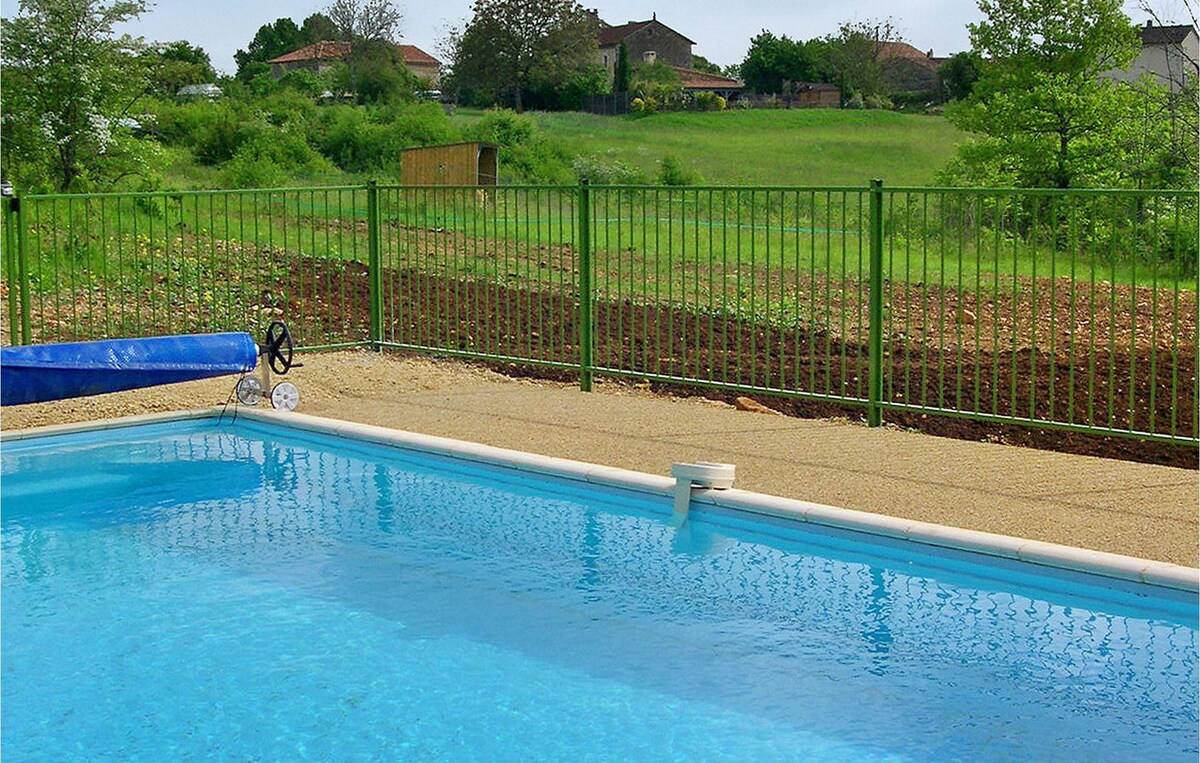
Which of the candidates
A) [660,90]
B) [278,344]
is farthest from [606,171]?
[660,90]

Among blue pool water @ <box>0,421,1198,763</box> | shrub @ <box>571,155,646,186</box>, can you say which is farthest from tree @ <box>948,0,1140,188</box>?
blue pool water @ <box>0,421,1198,763</box>

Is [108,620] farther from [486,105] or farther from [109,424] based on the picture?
[486,105]

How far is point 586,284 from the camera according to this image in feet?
38.8

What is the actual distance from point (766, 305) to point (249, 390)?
4.13 metres

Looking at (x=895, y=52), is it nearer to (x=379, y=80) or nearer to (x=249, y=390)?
(x=379, y=80)

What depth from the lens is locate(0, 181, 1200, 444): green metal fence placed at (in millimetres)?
9953

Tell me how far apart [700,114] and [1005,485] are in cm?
6276

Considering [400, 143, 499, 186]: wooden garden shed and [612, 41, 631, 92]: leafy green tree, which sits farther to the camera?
[612, 41, 631, 92]: leafy green tree

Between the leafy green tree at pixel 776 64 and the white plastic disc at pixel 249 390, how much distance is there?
273 ft

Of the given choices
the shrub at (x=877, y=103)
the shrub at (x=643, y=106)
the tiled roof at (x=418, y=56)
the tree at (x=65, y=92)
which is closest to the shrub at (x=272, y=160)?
the tree at (x=65, y=92)

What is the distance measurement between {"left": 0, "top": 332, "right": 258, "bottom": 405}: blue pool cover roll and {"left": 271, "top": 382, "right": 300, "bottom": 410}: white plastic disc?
43cm

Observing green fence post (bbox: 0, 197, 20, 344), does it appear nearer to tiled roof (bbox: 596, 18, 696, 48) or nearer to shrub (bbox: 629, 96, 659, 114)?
shrub (bbox: 629, 96, 659, 114)

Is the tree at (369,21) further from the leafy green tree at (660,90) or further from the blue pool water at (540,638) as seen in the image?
the blue pool water at (540,638)

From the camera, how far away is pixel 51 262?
16.3 metres
